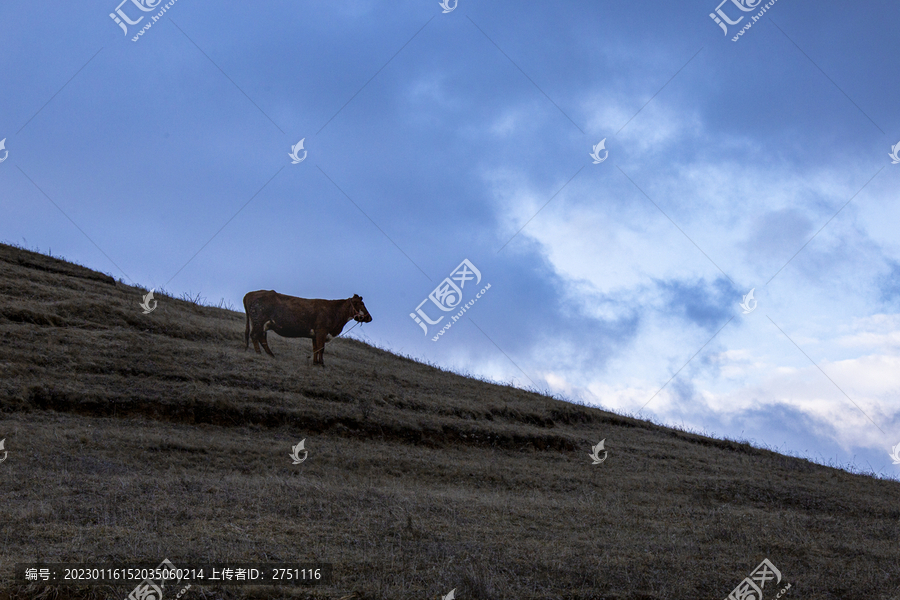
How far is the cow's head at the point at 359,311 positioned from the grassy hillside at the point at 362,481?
2.29m

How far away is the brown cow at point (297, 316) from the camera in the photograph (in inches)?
1030

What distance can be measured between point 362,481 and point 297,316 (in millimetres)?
11684

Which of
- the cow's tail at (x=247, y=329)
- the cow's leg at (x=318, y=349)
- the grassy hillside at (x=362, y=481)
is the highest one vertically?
the cow's tail at (x=247, y=329)

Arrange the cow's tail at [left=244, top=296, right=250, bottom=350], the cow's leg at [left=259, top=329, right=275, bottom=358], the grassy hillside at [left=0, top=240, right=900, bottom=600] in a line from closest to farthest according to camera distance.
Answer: the grassy hillside at [left=0, top=240, right=900, bottom=600], the cow's leg at [left=259, top=329, right=275, bottom=358], the cow's tail at [left=244, top=296, right=250, bottom=350]

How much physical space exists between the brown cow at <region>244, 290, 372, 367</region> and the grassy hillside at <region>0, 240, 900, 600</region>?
1.06m

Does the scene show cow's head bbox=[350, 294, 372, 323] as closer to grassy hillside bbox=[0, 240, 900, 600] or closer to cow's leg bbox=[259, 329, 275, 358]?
grassy hillside bbox=[0, 240, 900, 600]

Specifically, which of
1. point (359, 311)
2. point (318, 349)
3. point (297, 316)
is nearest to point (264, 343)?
point (297, 316)

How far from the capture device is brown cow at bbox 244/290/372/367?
2617 cm

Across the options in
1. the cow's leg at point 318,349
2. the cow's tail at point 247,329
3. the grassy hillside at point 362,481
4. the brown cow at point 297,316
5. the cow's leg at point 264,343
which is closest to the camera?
the grassy hillside at point 362,481

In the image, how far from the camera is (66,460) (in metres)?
14.0

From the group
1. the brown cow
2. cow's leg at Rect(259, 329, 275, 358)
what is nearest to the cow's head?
the brown cow

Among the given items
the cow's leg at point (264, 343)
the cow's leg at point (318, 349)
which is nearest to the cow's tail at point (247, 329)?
the cow's leg at point (264, 343)

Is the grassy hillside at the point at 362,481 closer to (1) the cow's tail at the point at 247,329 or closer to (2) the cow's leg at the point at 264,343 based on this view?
(1) the cow's tail at the point at 247,329

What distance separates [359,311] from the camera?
2656cm
